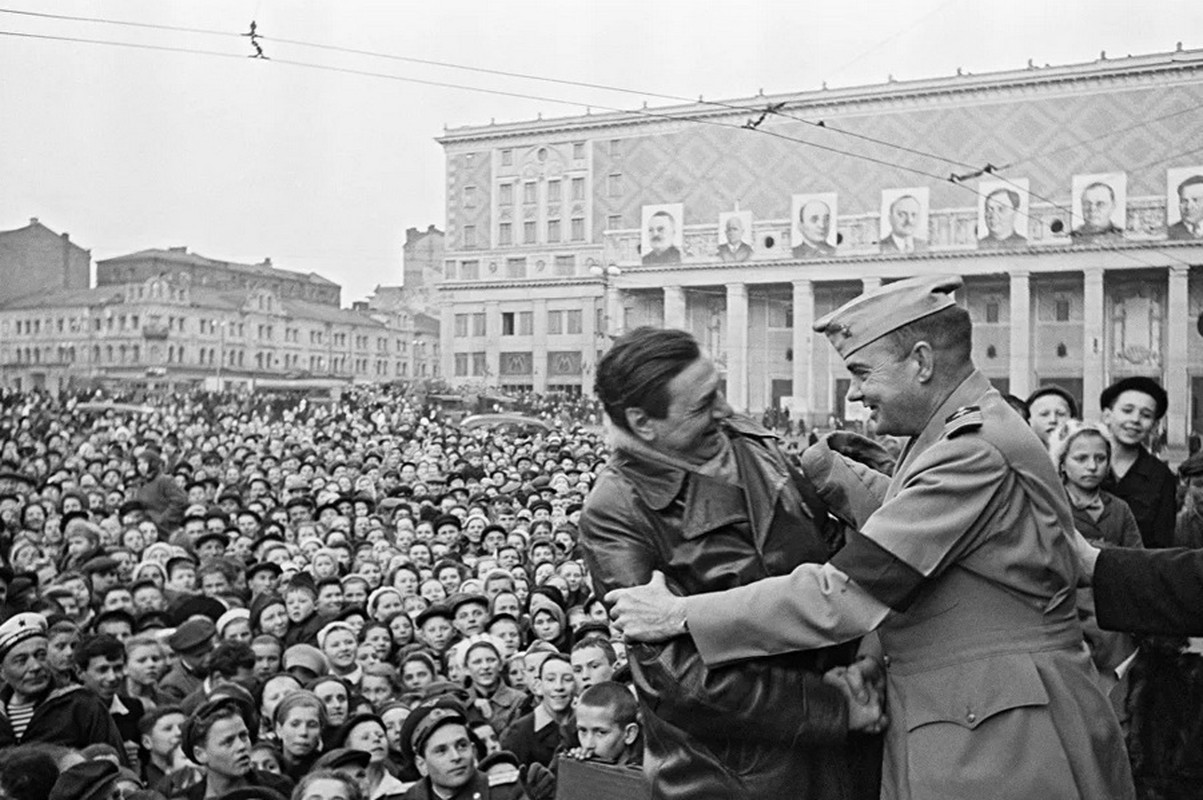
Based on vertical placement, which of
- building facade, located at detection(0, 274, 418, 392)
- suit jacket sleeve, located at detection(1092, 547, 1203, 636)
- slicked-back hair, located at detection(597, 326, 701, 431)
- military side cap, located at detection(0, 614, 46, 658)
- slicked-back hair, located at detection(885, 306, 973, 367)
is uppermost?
building facade, located at detection(0, 274, 418, 392)

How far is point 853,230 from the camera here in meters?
51.0

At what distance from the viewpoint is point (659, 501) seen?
2547mm

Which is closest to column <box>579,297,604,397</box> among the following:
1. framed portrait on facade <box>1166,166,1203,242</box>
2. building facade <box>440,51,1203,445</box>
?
building facade <box>440,51,1203,445</box>

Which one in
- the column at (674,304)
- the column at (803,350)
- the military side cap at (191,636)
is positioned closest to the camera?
the military side cap at (191,636)

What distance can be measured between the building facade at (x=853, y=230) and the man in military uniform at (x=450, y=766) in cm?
4016

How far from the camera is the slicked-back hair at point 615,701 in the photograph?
16.3 feet

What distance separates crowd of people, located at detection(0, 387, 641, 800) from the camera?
566cm

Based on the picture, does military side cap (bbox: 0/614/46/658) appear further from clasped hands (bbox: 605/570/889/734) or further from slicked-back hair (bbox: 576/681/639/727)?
clasped hands (bbox: 605/570/889/734)

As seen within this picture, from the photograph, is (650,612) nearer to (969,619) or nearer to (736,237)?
(969,619)

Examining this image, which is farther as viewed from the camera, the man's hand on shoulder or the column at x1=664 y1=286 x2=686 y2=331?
the column at x1=664 y1=286 x2=686 y2=331

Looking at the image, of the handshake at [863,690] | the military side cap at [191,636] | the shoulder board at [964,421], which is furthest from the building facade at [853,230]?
the handshake at [863,690]

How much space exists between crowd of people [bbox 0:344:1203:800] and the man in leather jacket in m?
0.07

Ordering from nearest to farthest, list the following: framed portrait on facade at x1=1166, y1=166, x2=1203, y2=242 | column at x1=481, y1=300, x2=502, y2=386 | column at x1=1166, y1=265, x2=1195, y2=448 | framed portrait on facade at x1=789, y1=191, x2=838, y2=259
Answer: framed portrait on facade at x1=1166, y1=166, x2=1203, y2=242 < column at x1=1166, y1=265, x2=1195, y2=448 < framed portrait on facade at x1=789, y1=191, x2=838, y2=259 < column at x1=481, y1=300, x2=502, y2=386

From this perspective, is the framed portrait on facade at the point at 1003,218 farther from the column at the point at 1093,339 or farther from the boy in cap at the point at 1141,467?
the boy in cap at the point at 1141,467
